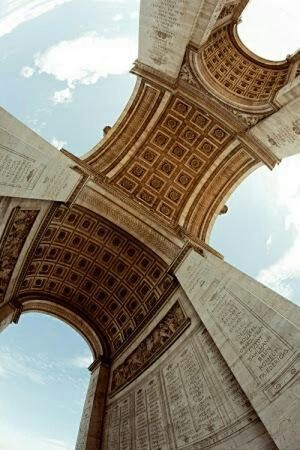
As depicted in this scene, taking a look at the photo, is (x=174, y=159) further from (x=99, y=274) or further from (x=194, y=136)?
(x=99, y=274)

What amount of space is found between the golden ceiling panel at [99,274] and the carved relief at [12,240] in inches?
36.0

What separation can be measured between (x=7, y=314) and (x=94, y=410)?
4127 mm

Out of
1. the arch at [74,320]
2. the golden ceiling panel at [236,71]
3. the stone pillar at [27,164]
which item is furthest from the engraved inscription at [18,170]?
the golden ceiling panel at [236,71]

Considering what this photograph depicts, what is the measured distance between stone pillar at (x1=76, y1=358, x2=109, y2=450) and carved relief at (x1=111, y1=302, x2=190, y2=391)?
1.49ft

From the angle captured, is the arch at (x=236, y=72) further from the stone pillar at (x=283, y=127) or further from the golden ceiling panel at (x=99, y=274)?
the golden ceiling panel at (x=99, y=274)

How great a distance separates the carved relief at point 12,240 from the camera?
8.46 metres

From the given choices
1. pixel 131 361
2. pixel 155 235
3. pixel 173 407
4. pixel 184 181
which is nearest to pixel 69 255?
pixel 155 235

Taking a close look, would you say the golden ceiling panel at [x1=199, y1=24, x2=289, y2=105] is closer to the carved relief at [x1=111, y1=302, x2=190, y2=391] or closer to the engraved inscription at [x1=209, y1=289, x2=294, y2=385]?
the engraved inscription at [x1=209, y1=289, x2=294, y2=385]

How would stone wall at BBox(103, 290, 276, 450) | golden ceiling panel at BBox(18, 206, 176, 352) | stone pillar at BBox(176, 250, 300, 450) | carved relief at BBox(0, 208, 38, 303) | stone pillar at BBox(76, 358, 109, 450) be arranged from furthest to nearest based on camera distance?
golden ceiling panel at BBox(18, 206, 176, 352) < stone pillar at BBox(76, 358, 109, 450) < carved relief at BBox(0, 208, 38, 303) < stone wall at BBox(103, 290, 276, 450) < stone pillar at BBox(176, 250, 300, 450)

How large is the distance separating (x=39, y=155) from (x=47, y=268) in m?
5.80

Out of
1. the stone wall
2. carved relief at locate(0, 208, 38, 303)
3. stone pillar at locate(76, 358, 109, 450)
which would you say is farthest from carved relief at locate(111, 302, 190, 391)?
carved relief at locate(0, 208, 38, 303)

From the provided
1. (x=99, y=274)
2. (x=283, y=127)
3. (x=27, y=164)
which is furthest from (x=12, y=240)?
(x=283, y=127)

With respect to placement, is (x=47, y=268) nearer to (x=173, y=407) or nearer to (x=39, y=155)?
(x=39, y=155)

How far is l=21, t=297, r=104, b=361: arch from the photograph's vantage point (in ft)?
41.3
